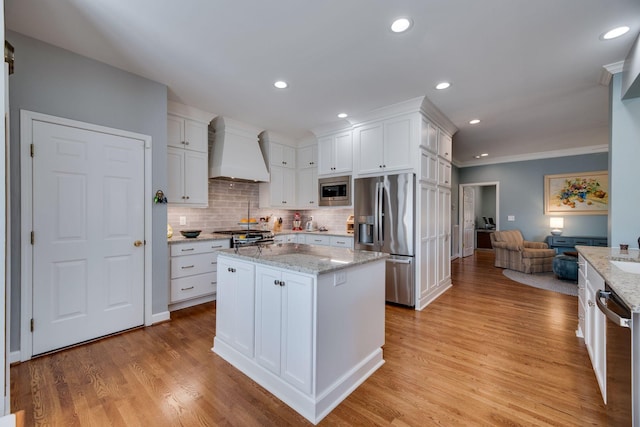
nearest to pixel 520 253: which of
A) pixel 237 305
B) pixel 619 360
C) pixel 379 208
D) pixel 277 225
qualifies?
pixel 379 208

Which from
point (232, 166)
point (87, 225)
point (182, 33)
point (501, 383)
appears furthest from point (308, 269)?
point (232, 166)

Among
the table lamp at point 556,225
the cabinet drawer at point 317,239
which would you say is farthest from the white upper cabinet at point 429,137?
the table lamp at point 556,225

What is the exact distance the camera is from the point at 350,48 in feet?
7.63

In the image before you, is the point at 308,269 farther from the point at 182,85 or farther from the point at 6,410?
the point at 182,85

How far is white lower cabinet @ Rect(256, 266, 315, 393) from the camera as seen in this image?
169 centimetres

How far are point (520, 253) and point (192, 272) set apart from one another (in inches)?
237

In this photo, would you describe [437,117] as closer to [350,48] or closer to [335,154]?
[335,154]

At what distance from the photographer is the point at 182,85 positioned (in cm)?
303

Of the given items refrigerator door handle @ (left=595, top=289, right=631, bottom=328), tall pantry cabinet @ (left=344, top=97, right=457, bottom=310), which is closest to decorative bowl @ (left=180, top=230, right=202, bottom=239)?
tall pantry cabinet @ (left=344, top=97, right=457, bottom=310)

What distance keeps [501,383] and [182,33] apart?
3564mm

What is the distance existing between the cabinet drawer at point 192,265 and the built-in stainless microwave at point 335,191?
1988 millimetres

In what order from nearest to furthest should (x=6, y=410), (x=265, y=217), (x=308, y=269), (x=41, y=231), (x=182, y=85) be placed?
1. (x=6, y=410)
2. (x=308, y=269)
3. (x=41, y=231)
4. (x=182, y=85)
5. (x=265, y=217)

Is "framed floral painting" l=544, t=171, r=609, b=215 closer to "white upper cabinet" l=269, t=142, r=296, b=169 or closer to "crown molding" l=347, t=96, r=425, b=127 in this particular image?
"crown molding" l=347, t=96, r=425, b=127

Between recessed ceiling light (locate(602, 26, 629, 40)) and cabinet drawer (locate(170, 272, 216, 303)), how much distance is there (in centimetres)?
457
